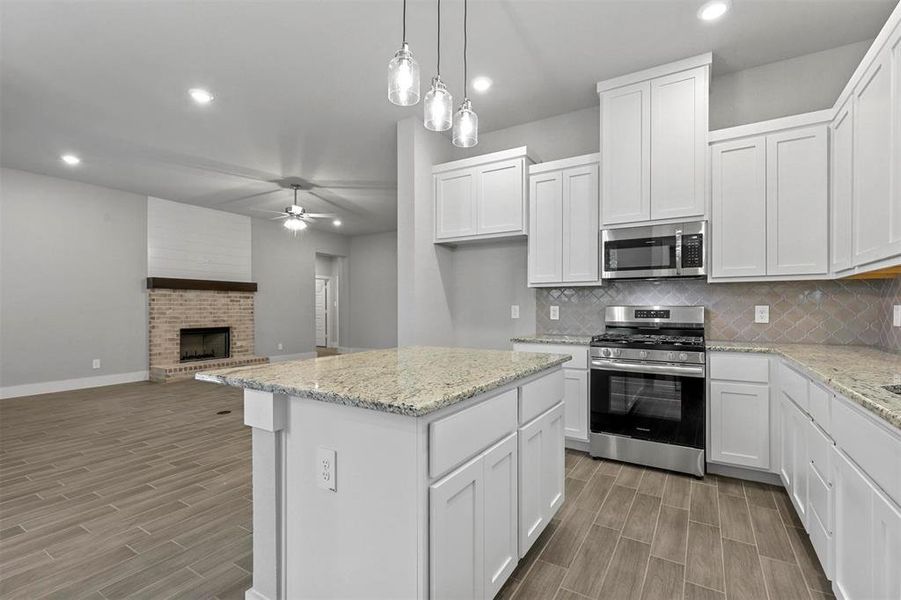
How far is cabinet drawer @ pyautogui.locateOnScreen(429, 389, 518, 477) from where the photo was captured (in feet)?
4.06

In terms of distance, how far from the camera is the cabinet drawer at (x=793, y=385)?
2014 mm

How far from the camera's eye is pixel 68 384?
5.62 metres

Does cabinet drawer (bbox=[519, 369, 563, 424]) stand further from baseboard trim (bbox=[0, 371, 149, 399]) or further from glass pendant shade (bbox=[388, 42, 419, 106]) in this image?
baseboard trim (bbox=[0, 371, 149, 399])

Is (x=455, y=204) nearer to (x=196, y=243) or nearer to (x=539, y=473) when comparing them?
(x=539, y=473)

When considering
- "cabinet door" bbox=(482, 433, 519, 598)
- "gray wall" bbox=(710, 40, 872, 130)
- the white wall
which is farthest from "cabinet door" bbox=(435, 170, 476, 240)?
the white wall

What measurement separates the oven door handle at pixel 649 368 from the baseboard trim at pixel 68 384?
21.7 feet

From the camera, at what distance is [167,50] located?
9.34ft

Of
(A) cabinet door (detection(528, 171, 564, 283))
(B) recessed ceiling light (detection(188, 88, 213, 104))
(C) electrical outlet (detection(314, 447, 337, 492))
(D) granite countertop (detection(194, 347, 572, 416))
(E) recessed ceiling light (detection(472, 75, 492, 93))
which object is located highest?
(E) recessed ceiling light (detection(472, 75, 492, 93))

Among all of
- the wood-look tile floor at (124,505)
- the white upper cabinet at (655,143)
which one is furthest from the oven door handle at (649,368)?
the wood-look tile floor at (124,505)

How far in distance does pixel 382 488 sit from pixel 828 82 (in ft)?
12.7

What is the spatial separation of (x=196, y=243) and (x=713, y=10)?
744cm

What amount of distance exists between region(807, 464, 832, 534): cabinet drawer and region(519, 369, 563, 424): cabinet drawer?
3.57 ft

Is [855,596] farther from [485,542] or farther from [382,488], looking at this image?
[382,488]

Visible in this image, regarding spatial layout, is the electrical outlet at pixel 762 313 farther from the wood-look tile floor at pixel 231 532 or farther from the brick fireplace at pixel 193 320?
the brick fireplace at pixel 193 320
